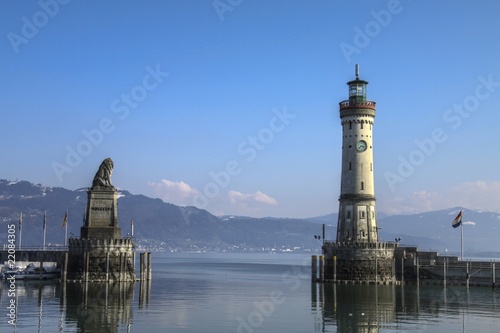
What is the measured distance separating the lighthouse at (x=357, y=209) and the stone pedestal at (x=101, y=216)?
3039 cm

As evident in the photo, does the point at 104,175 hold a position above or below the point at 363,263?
above

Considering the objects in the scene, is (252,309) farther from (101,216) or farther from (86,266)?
(101,216)

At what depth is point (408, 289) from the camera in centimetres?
8756

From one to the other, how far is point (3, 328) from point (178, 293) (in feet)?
122

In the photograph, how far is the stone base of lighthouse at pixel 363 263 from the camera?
91.8 m

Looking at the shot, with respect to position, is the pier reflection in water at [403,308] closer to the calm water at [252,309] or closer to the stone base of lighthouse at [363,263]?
the calm water at [252,309]

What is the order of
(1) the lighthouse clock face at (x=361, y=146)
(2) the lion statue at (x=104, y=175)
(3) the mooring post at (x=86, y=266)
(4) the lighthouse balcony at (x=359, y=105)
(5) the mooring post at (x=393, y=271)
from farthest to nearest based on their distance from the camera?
(1) the lighthouse clock face at (x=361, y=146)
(4) the lighthouse balcony at (x=359, y=105)
(5) the mooring post at (x=393, y=271)
(2) the lion statue at (x=104, y=175)
(3) the mooring post at (x=86, y=266)

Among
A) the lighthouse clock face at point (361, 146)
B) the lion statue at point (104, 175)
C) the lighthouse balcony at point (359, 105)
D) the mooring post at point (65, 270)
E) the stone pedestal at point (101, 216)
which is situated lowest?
the mooring post at point (65, 270)

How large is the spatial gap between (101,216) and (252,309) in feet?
103

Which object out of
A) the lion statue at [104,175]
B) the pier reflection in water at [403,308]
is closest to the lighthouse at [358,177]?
the pier reflection in water at [403,308]

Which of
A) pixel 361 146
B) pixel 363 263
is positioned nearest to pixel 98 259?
pixel 363 263

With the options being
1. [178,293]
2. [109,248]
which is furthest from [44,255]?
[178,293]

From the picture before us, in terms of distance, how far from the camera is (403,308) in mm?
67562

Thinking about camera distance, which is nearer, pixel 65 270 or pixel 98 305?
pixel 98 305
